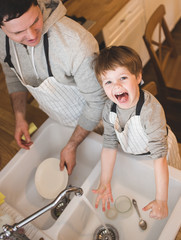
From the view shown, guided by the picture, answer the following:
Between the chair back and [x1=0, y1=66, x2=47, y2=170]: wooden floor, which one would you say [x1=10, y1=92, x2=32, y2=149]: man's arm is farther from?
the chair back

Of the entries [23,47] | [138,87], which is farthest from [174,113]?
[23,47]

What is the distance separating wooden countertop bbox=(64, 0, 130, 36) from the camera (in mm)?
1697

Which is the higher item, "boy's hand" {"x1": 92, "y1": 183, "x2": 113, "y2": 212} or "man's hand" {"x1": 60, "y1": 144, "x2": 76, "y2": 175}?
"man's hand" {"x1": 60, "y1": 144, "x2": 76, "y2": 175}

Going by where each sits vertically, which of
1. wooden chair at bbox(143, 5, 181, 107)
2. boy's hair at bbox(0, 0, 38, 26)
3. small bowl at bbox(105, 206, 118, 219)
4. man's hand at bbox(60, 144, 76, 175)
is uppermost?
boy's hair at bbox(0, 0, 38, 26)

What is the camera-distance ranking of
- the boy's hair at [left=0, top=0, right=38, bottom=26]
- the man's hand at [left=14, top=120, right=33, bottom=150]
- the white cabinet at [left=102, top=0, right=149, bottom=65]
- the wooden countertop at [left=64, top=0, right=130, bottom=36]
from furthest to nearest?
the white cabinet at [left=102, top=0, right=149, bottom=65], the wooden countertop at [left=64, top=0, right=130, bottom=36], the man's hand at [left=14, top=120, right=33, bottom=150], the boy's hair at [left=0, top=0, right=38, bottom=26]

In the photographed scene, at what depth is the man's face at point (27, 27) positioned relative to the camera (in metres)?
0.78

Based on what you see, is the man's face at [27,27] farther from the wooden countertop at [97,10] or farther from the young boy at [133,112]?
the wooden countertop at [97,10]

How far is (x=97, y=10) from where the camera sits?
5.88 ft

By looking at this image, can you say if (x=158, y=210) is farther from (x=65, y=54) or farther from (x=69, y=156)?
(x=65, y=54)

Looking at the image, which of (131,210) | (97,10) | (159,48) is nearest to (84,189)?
(131,210)

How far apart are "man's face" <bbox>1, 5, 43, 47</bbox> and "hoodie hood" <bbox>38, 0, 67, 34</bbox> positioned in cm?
5

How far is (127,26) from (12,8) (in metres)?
1.44

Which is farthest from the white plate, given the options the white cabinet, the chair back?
the white cabinet

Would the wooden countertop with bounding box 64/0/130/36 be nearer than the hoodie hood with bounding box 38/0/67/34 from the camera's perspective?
No
